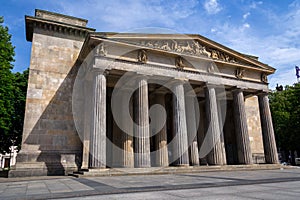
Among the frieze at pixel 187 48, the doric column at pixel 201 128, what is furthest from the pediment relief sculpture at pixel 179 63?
the doric column at pixel 201 128

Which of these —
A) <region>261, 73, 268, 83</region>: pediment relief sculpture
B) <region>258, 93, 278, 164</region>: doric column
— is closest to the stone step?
<region>258, 93, 278, 164</region>: doric column

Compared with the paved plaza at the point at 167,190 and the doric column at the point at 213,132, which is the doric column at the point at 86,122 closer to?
the paved plaza at the point at 167,190

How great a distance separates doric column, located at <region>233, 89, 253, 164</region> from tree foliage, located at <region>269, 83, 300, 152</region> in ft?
63.2

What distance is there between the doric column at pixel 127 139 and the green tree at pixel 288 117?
2860cm

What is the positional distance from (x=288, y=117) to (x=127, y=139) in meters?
30.7

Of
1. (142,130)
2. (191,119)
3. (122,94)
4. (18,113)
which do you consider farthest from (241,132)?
(18,113)

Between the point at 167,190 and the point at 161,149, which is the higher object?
the point at 161,149

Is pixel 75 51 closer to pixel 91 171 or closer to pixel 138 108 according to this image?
pixel 138 108

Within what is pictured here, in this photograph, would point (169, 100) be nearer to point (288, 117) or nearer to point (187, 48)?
point (187, 48)

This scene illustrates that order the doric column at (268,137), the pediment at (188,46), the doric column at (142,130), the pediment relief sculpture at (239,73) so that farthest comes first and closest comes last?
1. the pediment relief sculpture at (239,73)
2. the doric column at (268,137)
3. the pediment at (188,46)
4. the doric column at (142,130)

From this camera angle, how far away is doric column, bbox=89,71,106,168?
15834 millimetres

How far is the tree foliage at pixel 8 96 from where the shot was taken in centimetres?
1977

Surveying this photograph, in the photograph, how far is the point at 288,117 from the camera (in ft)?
128

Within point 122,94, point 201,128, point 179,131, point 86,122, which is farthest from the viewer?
point 201,128
